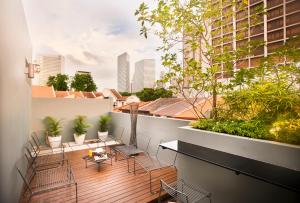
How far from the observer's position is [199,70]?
11.0ft

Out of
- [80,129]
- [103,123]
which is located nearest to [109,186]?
[80,129]

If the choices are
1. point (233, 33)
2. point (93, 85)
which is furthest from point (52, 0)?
point (93, 85)

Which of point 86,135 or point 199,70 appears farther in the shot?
point 86,135

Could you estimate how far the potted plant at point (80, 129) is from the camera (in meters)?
7.52

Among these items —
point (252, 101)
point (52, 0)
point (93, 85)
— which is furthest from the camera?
point (93, 85)

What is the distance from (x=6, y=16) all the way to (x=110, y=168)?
392 centimetres

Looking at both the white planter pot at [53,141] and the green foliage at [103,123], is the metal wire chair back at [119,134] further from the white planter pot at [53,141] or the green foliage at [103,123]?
the white planter pot at [53,141]

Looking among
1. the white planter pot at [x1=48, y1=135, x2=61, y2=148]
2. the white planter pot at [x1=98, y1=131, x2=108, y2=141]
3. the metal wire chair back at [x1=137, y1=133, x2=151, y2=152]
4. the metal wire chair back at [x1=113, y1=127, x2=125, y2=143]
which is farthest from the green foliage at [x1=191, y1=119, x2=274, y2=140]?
the white planter pot at [x1=48, y1=135, x2=61, y2=148]

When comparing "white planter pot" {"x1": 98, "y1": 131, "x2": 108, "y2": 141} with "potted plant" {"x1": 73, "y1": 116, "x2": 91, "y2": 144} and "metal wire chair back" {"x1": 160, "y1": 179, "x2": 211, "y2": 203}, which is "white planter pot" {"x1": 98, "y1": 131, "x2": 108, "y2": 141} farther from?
"metal wire chair back" {"x1": 160, "y1": 179, "x2": 211, "y2": 203}

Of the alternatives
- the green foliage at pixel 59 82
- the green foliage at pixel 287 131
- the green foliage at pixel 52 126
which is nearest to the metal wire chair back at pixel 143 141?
the green foliage at pixel 52 126

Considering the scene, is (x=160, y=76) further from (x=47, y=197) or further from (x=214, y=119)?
(x=47, y=197)

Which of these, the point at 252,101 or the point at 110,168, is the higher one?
the point at 252,101

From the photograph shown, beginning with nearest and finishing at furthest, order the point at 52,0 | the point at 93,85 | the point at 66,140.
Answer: the point at 52,0 < the point at 66,140 < the point at 93,85

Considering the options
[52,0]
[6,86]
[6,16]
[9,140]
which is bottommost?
[9,140]
